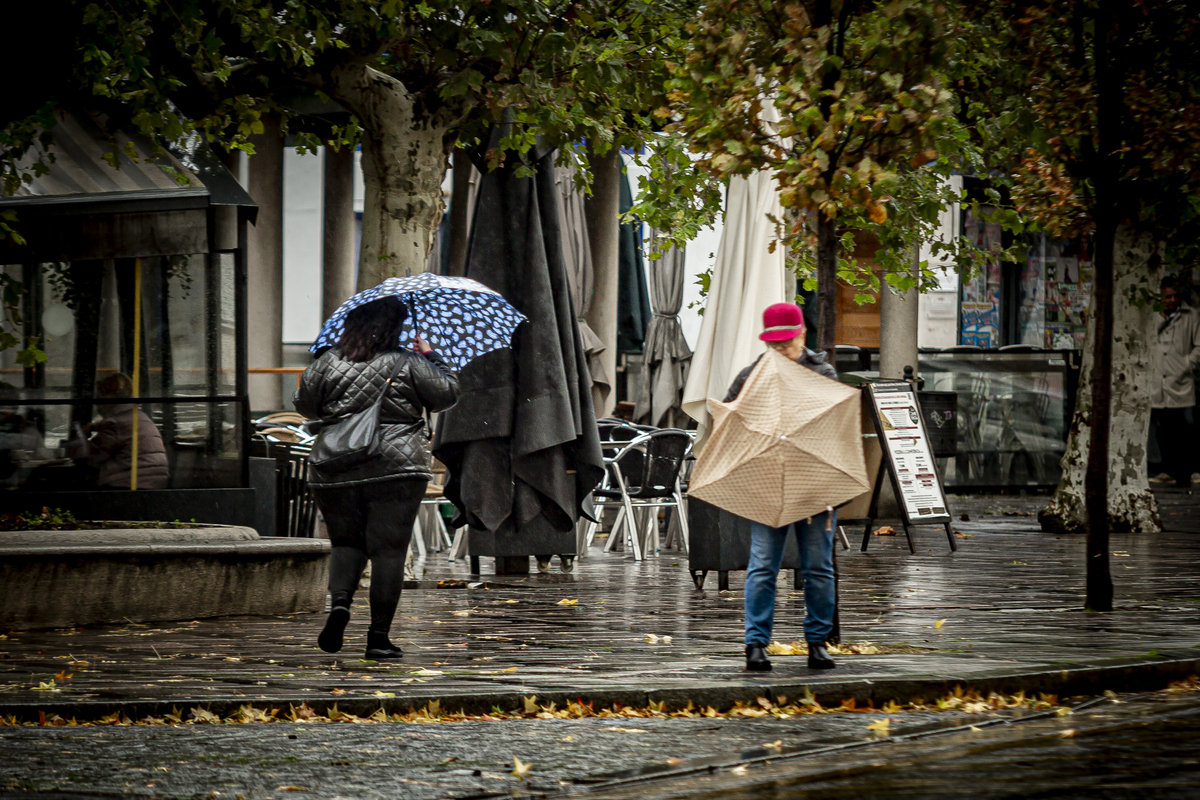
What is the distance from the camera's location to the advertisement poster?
14.3 m

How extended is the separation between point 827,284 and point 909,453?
287 inches

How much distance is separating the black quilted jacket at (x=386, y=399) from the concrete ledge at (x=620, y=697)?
1459 millimetres

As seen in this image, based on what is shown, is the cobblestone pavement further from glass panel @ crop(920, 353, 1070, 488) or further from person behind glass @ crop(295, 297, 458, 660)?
glass panel @ crop(920, 353, 1070, 488)

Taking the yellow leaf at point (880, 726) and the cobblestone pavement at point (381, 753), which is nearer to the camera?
the cobblestone pavement at point (381, 753)

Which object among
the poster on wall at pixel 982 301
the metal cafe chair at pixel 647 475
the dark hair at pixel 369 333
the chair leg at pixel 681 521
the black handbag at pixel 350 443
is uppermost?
the poster on wall at pixel 982 301

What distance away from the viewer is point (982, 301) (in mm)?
29672

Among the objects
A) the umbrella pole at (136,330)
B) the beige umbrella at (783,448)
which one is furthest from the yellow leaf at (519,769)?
the umbrella pole at (136,330)

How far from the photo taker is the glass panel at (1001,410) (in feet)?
80.0

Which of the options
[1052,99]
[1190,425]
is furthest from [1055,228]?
[1190,425]

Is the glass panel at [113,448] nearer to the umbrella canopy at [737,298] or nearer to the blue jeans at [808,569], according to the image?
the umbrella canopy at [737,298]

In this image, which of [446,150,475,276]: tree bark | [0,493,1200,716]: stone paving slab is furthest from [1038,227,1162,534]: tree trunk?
[446,150,475,276]: tree bark

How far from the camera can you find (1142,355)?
52.3 ft

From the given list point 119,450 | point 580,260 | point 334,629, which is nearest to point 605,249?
point 580,260

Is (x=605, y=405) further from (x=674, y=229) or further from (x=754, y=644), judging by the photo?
(x=754, y=644)
